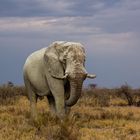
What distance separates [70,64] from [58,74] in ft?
1.98

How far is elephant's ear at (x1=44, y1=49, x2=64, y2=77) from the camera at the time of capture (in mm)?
14562

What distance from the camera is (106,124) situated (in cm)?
1516

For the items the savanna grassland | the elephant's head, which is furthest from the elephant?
the savanna grassland

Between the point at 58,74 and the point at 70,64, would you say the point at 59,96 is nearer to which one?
the point at 58,74

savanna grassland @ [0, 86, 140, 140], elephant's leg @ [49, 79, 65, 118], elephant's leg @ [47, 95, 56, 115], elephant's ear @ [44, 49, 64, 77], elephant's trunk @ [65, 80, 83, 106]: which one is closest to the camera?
savanna grassland @ [0, 86, 140, 140]

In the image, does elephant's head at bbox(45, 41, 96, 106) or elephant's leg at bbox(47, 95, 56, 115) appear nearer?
elephant's head at bbox(45, 41, 96, 106)

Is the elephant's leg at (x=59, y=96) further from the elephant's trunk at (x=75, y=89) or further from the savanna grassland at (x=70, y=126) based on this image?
the elephant's trunk at (x=75, y=89)

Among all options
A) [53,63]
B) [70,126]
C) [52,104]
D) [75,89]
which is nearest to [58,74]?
[53,63]

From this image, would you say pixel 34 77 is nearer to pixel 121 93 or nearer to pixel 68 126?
pixel 68 126

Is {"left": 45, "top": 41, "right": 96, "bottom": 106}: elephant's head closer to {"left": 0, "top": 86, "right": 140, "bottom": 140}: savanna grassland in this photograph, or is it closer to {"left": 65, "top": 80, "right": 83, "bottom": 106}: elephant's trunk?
{"left": 65, "top": 80, "right": 83, "bottom": 106}: elephant's trunk

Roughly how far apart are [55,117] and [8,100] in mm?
9345

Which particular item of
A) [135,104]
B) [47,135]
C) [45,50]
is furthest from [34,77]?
[135,104]

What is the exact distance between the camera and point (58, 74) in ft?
47.8

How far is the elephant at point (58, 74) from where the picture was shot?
1401cm
